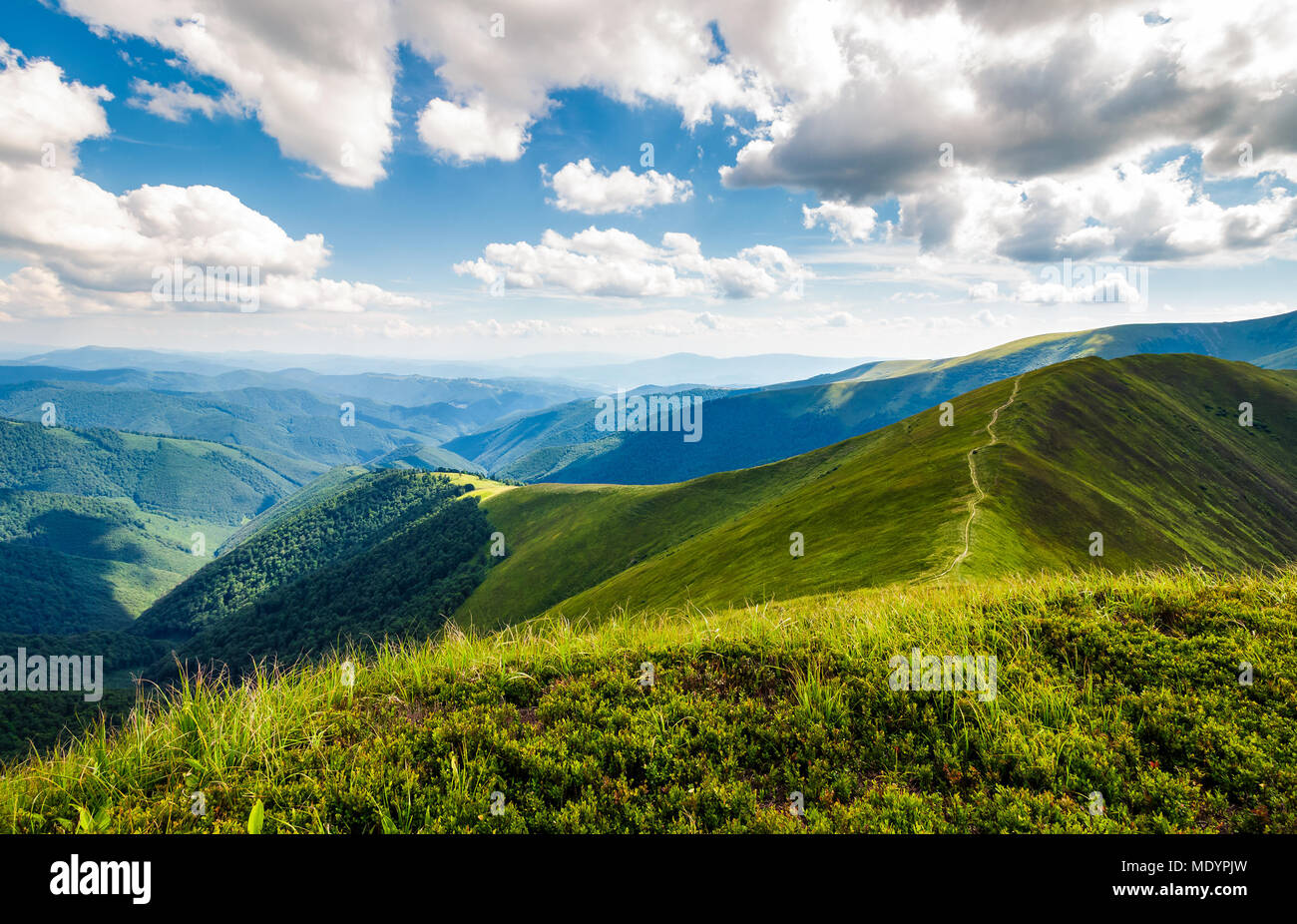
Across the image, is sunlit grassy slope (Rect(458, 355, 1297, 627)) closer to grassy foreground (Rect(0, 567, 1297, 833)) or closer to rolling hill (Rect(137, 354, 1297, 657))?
rolling hill (Rect(137, 354, 1297, 657))

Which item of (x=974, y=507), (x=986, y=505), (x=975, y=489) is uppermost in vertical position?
(x=975, y=489)

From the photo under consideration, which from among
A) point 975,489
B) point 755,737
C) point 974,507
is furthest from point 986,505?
point 755,737

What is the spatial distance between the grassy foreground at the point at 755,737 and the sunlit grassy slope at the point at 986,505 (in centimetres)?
1951

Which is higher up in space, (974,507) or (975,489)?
(975,489)

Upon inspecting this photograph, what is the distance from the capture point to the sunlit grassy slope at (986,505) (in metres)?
38.5

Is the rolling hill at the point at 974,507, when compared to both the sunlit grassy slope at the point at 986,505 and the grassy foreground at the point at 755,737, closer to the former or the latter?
the sunlit grassy slope at the point at 986,505

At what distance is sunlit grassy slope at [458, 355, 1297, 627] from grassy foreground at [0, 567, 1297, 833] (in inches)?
768

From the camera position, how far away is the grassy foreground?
599 centimetres

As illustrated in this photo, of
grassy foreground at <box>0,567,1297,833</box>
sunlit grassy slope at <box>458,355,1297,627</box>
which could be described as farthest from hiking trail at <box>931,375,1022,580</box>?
grassy foreground at <box>0,567,1297,833</box>

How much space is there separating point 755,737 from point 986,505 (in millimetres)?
41346

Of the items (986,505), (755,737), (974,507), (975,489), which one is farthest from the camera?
(975,489)

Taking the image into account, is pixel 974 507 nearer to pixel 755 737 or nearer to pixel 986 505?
pixel 986 505

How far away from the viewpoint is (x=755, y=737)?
24.1 feet
